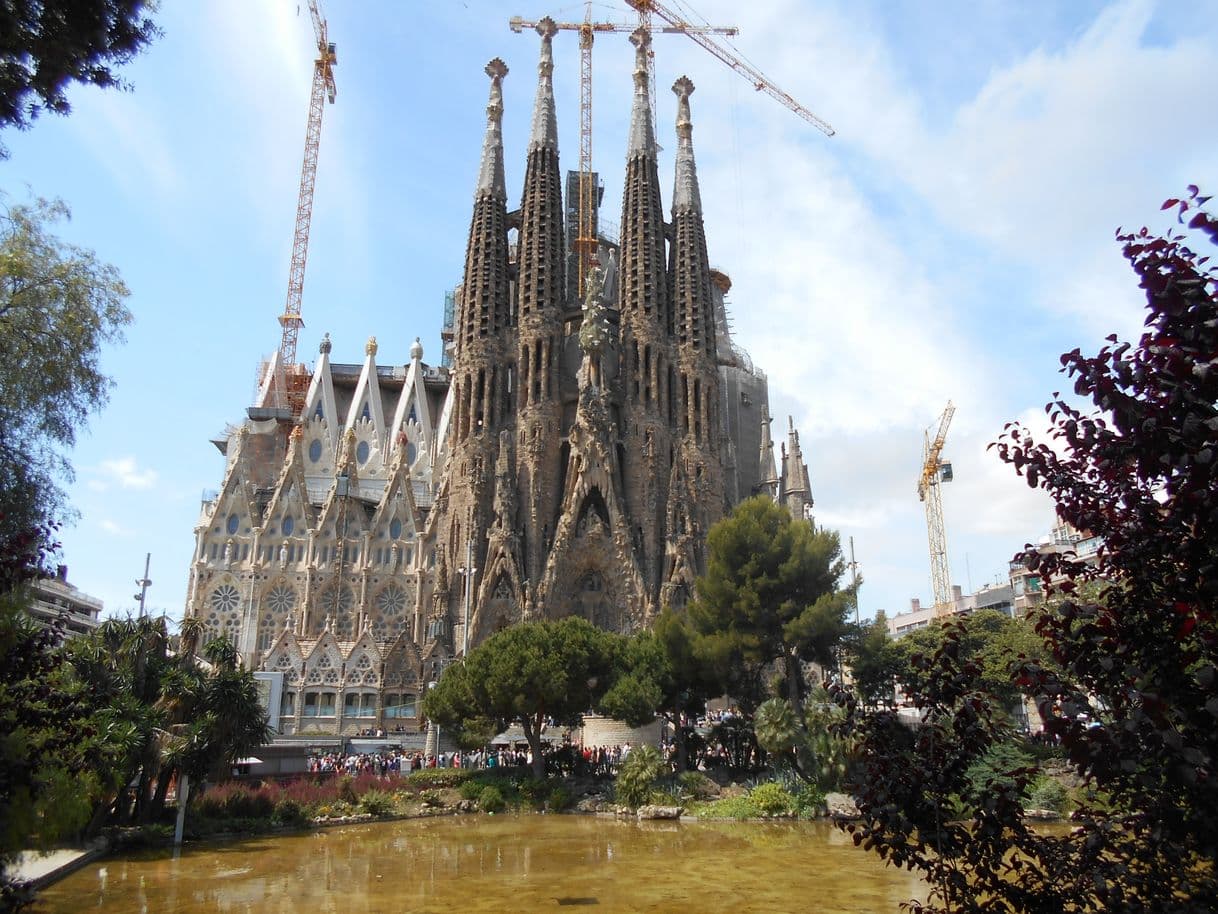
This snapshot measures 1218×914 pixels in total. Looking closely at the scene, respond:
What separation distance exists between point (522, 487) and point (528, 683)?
22872mm

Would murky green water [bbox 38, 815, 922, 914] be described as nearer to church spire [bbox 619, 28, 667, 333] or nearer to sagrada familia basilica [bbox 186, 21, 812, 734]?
sagrada familia basilica [bbox 186, 21, 812, 734]

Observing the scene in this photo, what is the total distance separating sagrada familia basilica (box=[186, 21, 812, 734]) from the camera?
4803 cm

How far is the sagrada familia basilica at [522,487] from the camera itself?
48.0 metres

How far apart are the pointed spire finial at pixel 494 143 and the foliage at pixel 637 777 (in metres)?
39.3

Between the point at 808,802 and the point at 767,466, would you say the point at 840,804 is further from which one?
the point at 767,466

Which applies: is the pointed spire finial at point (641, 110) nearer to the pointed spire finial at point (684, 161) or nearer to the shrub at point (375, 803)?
the pointed spire finial at point (684, 161)

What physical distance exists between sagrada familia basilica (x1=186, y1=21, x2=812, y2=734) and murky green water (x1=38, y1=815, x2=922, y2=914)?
25.6 meters

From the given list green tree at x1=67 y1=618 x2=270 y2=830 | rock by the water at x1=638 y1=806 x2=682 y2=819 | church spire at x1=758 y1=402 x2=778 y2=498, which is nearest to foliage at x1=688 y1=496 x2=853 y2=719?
rock by the water at x1=638 y1=806 x2=682 y2=819

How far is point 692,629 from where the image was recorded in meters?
33.5

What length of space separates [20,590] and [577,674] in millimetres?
22332

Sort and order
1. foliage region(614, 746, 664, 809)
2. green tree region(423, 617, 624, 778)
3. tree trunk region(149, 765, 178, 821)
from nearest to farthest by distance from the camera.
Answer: tree trunk region(149, 765, 178, 821) → foliage region(614, 746, 664, 809) → green tree region(423, 617, 624, 778)

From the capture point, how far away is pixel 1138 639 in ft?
16.3

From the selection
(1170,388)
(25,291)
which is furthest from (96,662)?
(1170,388)

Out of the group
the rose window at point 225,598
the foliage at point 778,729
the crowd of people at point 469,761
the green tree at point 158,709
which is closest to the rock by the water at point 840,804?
the foliage at point 778,729
